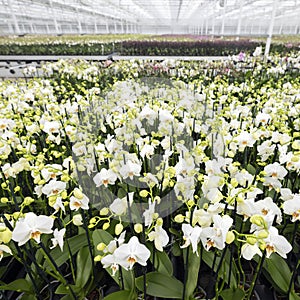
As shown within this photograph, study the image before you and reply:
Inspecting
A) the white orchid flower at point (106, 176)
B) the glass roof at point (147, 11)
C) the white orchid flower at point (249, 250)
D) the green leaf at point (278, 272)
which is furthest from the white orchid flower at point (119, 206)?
the glass roof at point (147, 11)

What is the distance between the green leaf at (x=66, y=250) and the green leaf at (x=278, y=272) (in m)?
0.56

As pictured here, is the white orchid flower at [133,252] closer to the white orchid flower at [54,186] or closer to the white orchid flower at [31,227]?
the white orchid flower at [31,227]

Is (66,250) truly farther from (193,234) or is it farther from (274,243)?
(274,243)

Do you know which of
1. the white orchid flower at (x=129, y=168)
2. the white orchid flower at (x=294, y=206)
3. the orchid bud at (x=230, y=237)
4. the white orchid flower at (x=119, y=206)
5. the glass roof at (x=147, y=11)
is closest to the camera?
the orchid bud at (x=230, y=237)

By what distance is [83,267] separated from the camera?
2.71 feet

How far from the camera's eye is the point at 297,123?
1284 millimetres

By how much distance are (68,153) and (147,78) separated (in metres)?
1.88

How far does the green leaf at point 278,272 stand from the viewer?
78 cm

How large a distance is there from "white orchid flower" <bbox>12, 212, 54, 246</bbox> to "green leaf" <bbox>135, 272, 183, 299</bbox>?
1.02 ft

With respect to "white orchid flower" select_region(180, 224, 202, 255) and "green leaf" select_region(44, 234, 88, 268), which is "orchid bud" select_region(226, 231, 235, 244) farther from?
"green leaf" select_region(44, 234, 88, 268)

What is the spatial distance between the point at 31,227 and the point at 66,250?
31cm

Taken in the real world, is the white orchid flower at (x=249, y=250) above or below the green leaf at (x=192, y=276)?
above

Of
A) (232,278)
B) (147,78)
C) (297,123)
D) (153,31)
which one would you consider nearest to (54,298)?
(232,278)

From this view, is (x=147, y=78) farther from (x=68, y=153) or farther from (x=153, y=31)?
(x=153, y=31)
